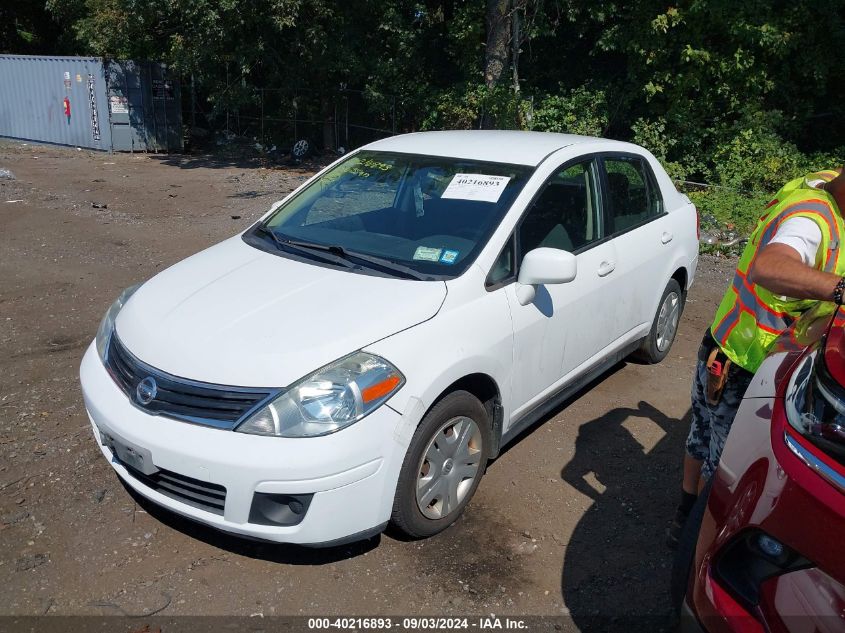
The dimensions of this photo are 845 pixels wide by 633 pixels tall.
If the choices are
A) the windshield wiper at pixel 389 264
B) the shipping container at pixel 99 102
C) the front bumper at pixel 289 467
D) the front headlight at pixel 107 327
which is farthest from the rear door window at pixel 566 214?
the shipping container at pixel 99 102

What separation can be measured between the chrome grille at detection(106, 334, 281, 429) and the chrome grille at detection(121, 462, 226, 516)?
9.7 inches

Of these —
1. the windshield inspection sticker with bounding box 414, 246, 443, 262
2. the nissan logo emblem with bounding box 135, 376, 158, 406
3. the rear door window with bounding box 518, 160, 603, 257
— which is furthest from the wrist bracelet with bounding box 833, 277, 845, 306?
the nissan logo emblem with bounding box 135, 376, 158, 406

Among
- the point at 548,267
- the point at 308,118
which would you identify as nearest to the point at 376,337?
the point at 548,267

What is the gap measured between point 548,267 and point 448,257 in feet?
1.61

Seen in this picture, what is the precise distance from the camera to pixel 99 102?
1862 centimetres

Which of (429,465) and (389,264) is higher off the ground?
(389,264)

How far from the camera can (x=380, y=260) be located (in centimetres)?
374

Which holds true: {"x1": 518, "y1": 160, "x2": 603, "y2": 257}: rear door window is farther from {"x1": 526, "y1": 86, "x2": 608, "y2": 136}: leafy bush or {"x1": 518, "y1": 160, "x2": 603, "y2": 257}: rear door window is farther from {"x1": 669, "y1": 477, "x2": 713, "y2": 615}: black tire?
{"x1": 526, "y1": 86, "x2": 608, "y2": 136}: leafy bush

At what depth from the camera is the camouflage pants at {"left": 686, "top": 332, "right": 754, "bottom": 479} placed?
9.45ft

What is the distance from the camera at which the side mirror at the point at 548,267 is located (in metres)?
3.51

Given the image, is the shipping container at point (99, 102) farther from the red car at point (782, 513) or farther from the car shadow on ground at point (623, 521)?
the red car at point (782, 513)

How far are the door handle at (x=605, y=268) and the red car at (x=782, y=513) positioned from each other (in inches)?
82.3

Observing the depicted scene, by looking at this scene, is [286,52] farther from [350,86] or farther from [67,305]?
[67,305]

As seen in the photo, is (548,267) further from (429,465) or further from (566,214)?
(429,465)
